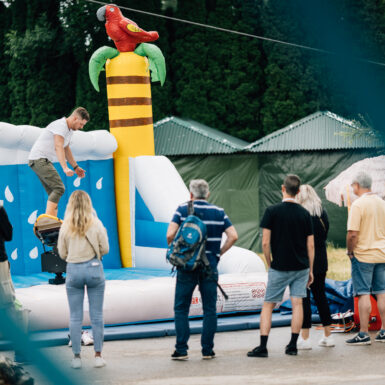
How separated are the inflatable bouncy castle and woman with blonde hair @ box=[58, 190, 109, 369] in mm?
2063

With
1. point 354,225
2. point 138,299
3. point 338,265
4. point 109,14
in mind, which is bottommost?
point 338,265

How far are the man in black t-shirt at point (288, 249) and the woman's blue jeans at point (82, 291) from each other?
4.16 ft

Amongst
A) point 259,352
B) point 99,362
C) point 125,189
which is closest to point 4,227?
point 99,362

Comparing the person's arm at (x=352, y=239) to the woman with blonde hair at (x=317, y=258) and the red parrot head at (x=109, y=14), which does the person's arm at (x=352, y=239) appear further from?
the red parrot head at (x=109, y=14)

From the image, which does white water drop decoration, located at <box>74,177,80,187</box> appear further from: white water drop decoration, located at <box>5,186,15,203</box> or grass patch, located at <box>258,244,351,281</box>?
grass patch, located at <box>258,244,351,281</box>

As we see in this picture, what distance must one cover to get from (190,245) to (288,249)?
0.79 m

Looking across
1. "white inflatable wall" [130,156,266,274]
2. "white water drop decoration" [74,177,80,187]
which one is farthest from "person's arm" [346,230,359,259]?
"white water drop decoration" [74,177,80,187]

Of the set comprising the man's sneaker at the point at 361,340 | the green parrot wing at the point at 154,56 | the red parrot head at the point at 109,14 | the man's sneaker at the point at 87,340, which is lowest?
the man's sneaker at the point at 361,340

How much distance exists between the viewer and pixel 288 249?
5.54 metres

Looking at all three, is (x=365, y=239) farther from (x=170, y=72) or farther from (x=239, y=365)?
(x=170, y=72)

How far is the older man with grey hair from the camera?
19.7 ft

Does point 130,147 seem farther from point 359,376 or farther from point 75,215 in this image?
point 359,376

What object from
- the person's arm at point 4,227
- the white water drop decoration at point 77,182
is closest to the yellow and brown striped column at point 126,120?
the white water drop decoration at point 77,182

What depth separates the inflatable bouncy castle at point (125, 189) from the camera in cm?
792
